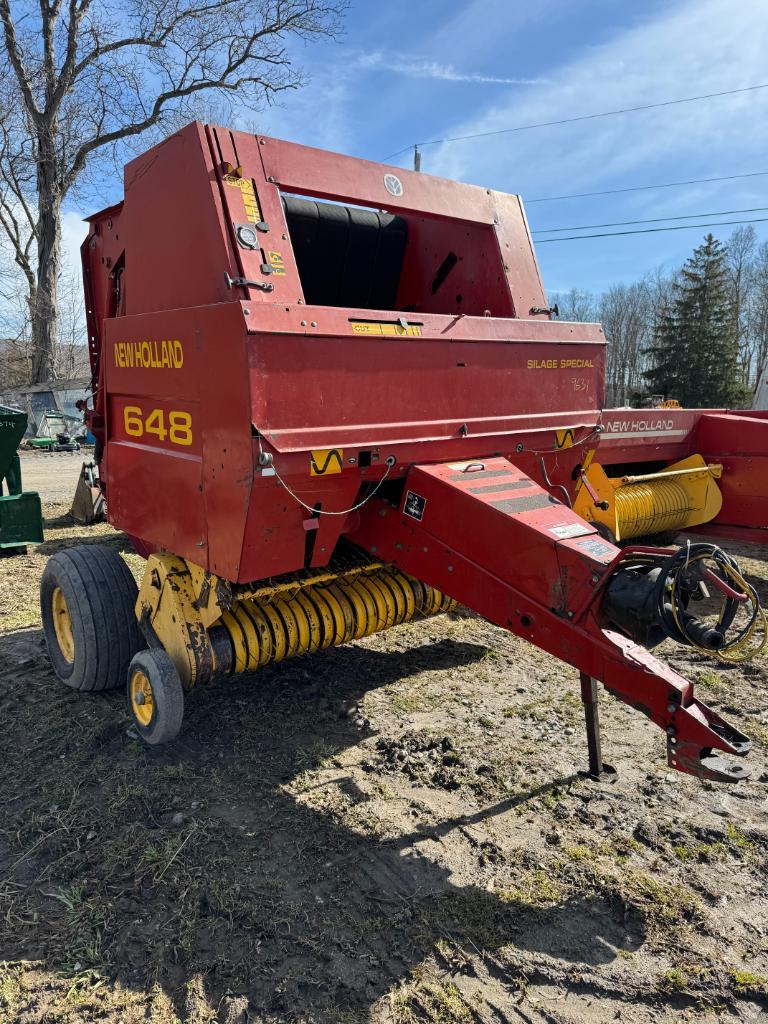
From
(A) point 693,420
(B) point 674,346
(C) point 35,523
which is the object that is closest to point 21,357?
(C) point 35,523

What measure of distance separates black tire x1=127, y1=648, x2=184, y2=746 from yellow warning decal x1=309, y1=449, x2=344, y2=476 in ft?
3.82

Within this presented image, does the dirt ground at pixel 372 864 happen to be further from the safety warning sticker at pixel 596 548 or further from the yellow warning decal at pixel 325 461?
the yellow warning decal at pixel 325 461

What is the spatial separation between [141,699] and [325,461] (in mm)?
1499

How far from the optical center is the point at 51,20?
59.2 ft

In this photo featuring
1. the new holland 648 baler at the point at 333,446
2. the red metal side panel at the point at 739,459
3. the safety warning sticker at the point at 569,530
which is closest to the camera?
the new holland 648 baler at the point at 333,446

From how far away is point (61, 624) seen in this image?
4133mm

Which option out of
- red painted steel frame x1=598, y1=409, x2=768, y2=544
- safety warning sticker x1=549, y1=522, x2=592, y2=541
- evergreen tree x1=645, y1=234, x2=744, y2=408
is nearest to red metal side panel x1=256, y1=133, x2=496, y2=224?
safety warning sticker x1=549, y1=522, x2=592, y2=541

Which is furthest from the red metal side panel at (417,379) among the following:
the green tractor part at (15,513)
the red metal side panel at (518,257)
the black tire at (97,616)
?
the green tractor part at (15,513)

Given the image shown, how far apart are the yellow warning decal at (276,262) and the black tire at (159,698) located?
1.73 metres

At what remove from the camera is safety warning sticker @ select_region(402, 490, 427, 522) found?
9.85ft

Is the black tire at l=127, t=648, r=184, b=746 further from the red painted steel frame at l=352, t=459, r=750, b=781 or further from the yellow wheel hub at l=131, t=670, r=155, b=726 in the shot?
the red painted steel frame at l=352, t=459, r=750, b=781

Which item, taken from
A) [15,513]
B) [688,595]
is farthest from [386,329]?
[15,513]

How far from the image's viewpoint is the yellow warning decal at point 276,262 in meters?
2.85

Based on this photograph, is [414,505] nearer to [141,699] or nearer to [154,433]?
[154,433]
